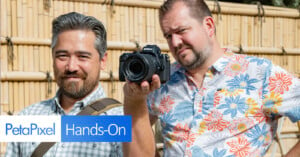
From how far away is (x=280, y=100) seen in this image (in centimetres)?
251

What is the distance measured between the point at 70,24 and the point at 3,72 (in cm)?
325

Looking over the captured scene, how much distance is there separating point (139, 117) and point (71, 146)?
343 mm

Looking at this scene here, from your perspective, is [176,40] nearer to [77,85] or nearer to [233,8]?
[77,85]

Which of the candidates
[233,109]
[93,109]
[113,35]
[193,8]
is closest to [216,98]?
[233,109]

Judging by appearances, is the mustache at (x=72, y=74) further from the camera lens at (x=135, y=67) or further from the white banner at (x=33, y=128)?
the camera lens at (x=135, y=67)

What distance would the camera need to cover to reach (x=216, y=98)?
8.45 ft

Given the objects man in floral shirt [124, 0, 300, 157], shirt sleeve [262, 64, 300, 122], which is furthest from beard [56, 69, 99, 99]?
shirt sleeve [262, 64, 300, 122]

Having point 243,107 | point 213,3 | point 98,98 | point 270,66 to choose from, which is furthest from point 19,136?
point 213,3

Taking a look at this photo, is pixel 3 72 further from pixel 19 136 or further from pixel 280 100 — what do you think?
pixel 280 100

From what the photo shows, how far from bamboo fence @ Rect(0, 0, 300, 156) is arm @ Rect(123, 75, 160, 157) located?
3.55 meters

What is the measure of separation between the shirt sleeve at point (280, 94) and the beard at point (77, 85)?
Answer: 31.4 inches

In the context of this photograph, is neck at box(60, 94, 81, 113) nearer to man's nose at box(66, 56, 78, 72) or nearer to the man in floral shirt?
man's nose at box(66, 56, 78, 72)

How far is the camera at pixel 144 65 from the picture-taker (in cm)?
199

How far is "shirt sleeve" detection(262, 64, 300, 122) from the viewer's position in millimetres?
2508
